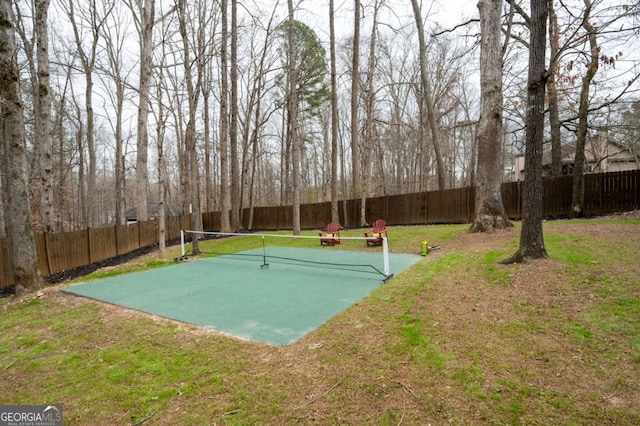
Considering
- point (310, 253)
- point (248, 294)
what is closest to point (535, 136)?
point (248, 294)

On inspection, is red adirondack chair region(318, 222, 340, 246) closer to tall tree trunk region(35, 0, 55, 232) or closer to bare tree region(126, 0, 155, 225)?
bare tree region(126, 0, 155, 225)

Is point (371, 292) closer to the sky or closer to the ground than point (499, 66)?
closer to the ground

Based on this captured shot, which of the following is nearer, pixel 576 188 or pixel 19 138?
pixel 19 138

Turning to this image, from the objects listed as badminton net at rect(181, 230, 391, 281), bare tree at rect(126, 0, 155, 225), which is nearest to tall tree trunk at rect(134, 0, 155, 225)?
bare tree at rect(126, 0, 155, 225)

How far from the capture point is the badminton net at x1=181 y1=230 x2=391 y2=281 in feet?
23.4

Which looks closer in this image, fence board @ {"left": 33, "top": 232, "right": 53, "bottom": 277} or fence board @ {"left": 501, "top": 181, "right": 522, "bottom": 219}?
fence board @ {"left": 33, "top": 232, "right": 53, "bottom": 277}

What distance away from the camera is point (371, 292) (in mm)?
5121

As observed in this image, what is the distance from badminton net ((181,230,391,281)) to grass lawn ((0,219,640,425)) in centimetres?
216

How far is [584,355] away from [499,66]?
7.80m

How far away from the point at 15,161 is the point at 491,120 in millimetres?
10879

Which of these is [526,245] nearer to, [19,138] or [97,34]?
[19,138]

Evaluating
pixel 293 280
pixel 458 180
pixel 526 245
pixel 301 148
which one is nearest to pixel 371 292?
pixel 293 280

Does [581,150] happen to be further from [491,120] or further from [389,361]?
[389,361]

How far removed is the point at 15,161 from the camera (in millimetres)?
6105
